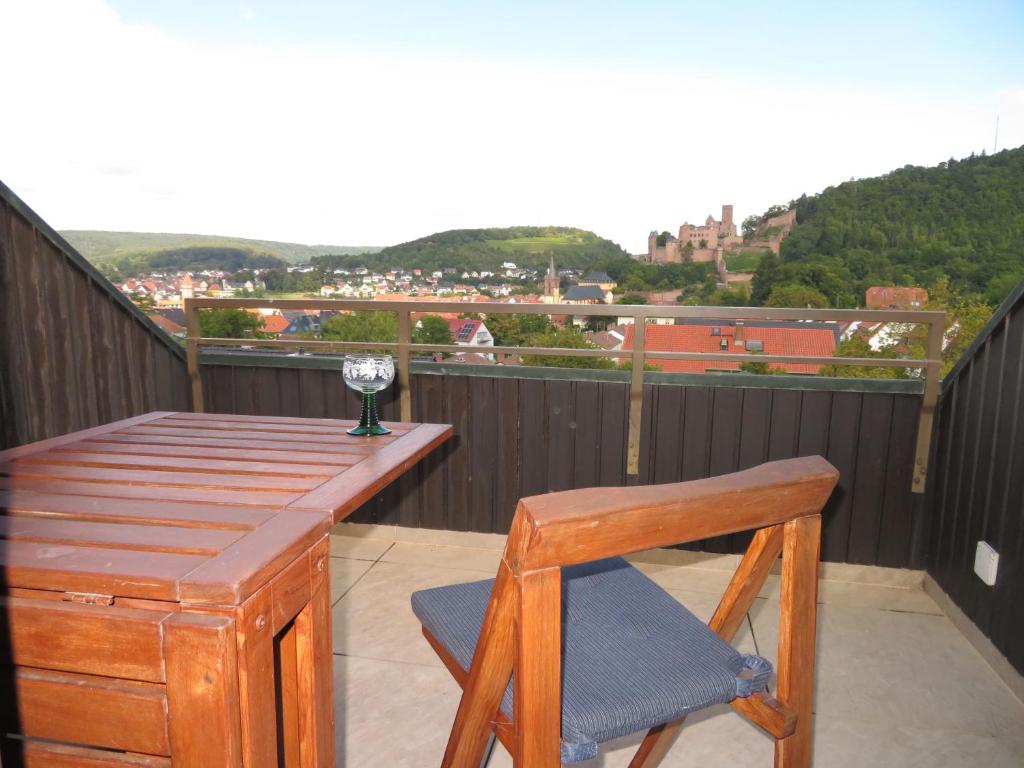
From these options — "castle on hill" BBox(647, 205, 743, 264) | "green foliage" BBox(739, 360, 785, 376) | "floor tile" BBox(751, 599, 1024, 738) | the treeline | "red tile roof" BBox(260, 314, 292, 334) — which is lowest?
"floor tile" BBox(751, 599, 1024, 738)

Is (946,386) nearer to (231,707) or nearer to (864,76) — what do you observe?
(231,707)

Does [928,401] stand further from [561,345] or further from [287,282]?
[287,282]

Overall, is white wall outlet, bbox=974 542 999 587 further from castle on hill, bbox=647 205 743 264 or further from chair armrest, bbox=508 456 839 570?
castle on hill, bbox=647 205 743 264

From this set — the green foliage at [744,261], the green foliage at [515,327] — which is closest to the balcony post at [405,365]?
the green foliage at [515,327]

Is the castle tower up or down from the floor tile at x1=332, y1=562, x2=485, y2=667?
up

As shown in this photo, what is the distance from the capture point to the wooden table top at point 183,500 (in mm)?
845

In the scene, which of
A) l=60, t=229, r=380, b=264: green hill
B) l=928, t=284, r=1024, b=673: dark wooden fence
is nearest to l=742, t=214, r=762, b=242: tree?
l=60, t=229, r=380, b=264: green hill

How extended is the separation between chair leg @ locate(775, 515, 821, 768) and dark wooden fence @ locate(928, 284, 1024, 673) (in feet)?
4.28

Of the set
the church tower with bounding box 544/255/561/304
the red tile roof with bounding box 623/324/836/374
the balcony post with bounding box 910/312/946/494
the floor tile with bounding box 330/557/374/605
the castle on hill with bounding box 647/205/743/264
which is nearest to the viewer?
the balcony post with bounding box 910/312/946/494

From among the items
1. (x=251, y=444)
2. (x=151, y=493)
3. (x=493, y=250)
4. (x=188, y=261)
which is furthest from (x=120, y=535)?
(x=493, y=250)

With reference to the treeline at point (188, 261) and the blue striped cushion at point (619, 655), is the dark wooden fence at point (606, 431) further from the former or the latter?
the blue striped cushion at point (619, 655)

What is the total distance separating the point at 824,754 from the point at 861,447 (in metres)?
1.27

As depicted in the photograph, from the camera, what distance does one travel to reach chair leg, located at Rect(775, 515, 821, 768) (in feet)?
3.09

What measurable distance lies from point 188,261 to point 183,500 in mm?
3373
